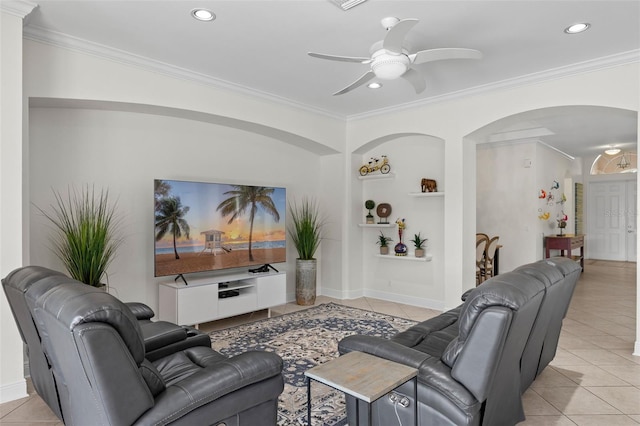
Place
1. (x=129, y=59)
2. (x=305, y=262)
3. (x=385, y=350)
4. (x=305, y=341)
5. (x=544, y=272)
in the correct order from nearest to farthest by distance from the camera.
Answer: (x=385, y=350), (x=544, y=272), (x=129, y=59), (x=305, y=341), (x=305, y=262)

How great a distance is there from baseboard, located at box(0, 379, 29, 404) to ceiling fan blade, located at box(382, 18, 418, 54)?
11.4 feet

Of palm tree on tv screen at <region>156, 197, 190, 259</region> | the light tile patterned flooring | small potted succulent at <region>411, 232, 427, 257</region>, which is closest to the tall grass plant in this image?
the light tile patterned flooring

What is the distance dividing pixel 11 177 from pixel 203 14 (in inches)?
70.2

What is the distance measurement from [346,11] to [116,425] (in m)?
2.83

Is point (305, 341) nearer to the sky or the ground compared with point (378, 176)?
nearer to the ground

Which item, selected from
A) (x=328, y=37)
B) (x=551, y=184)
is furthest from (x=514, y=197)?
(x=328, y=37)

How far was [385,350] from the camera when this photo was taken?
83.4 inches

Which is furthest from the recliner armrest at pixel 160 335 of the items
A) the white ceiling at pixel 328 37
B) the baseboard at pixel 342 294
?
the baseboard at pixel 342 294

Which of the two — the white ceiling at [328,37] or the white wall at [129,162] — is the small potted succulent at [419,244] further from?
the white wall at [129,162]

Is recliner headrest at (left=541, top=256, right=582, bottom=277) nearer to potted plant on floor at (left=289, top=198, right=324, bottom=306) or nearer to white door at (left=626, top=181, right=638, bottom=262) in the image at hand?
potted plant on floor at (left=289, top=198, right=324, bottom=306)

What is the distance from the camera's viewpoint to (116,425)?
1479 mm

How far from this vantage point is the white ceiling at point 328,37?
2859mm

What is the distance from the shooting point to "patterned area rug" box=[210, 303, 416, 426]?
101 inches

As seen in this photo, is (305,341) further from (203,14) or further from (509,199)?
(509,199)
